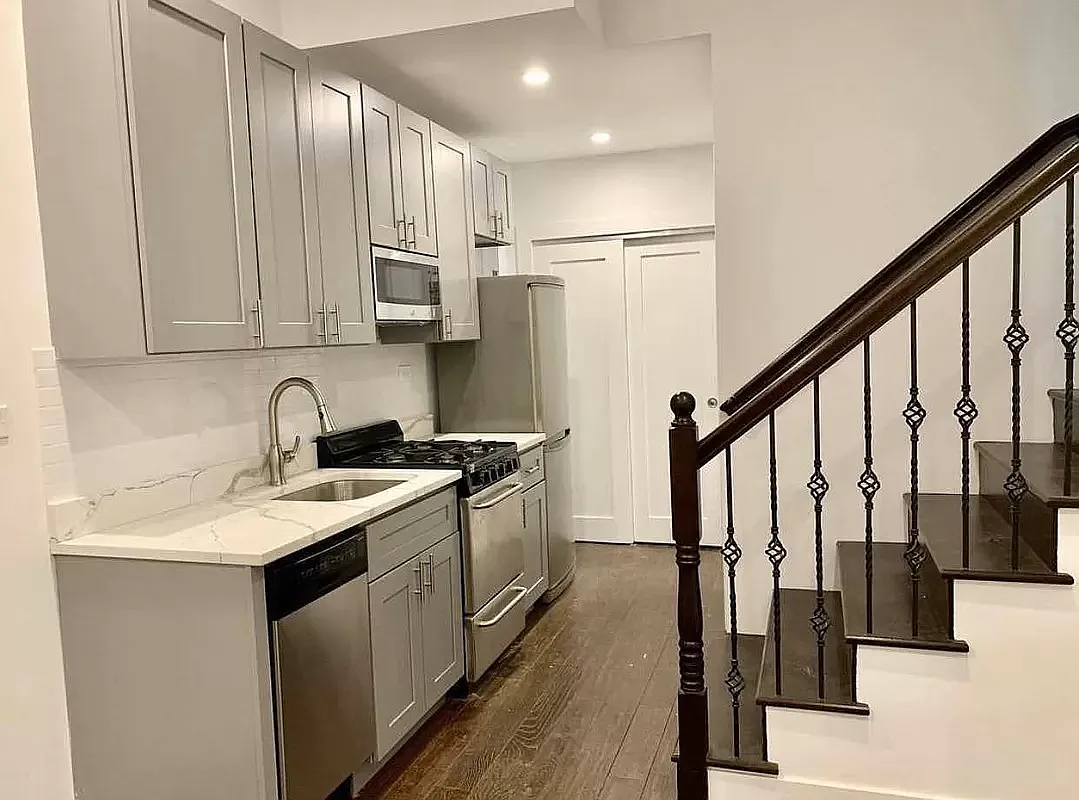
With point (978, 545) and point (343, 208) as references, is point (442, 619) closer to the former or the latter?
point (343, 208)

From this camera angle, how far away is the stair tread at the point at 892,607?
230 centimetres

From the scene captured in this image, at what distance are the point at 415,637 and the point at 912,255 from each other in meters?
2.17

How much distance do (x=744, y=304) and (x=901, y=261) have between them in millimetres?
681

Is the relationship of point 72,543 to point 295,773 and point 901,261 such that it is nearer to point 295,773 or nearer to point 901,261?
point 295,773

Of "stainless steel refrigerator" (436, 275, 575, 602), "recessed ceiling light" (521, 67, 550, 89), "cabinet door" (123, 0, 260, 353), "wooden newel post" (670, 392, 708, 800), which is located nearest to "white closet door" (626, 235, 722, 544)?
"stainless steel refrigerator" (436, 275, 575, 602)

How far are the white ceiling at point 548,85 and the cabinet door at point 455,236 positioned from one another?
0.23 meters

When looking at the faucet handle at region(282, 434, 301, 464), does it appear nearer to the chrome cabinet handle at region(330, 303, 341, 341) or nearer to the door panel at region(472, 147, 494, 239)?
the chrome cabinet handle at region(330, 303, 341, 341)

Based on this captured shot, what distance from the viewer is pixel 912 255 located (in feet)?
9.46

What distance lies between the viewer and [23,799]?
93.1 inches

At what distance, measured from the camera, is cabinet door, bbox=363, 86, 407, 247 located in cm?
345

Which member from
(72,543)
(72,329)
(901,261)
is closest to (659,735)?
(901,261)

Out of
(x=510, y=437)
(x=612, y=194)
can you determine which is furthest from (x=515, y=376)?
(x=612, y=194)

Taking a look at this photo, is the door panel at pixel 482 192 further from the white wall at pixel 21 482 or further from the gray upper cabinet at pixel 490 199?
the white wall at pixel 21 482

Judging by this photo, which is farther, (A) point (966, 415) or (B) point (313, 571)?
(B) point (313, 571)
